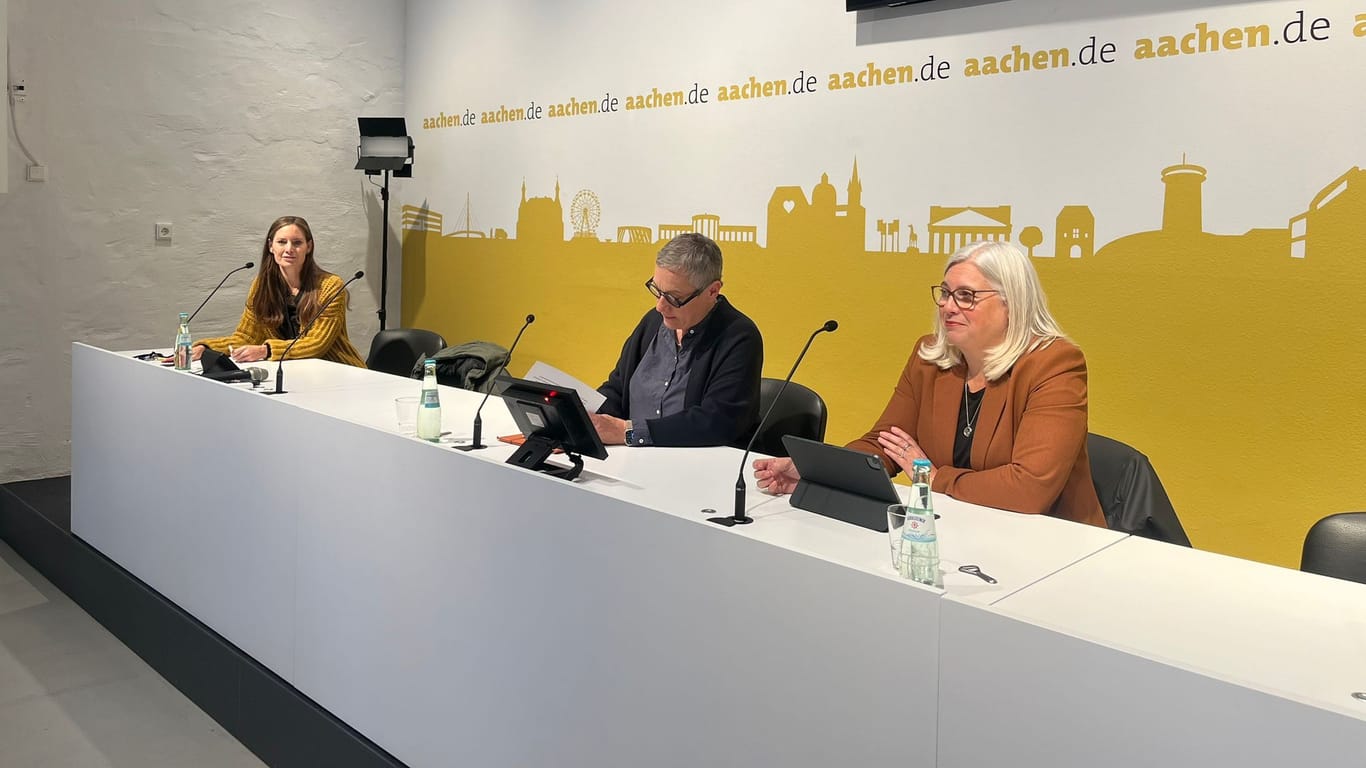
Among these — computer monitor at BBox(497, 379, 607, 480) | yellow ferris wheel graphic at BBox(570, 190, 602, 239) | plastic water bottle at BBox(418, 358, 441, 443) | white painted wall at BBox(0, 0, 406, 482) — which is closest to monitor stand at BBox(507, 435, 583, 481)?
computer monitor at BBox(497, 379, 607, 480)

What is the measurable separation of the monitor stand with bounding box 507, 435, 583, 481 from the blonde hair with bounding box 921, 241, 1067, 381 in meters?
0.95

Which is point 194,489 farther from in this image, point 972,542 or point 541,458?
point 972,542

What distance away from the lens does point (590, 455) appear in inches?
84.8

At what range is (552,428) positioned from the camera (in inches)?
86.9

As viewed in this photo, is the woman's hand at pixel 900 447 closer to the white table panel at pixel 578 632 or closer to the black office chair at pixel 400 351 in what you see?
the white table panel at pixel 578 632

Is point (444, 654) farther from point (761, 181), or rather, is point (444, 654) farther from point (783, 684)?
point (761, 181)

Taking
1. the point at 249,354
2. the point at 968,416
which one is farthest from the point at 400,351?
the point at 968,416

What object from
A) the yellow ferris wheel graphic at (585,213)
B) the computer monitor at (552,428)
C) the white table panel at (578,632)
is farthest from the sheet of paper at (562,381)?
the yellow ferris wheel graphic at (585,213)

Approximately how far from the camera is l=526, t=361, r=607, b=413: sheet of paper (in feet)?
9.14

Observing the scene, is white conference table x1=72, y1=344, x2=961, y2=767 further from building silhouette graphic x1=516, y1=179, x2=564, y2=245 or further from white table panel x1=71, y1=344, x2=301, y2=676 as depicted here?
building silhouette graphic x1=516, y1=179, x2=564, y2=245

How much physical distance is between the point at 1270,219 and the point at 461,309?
13.9ft

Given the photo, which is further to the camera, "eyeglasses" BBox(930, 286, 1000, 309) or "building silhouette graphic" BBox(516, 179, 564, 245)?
"building silhouette graphic" BBox(516, 179, 564, 245)

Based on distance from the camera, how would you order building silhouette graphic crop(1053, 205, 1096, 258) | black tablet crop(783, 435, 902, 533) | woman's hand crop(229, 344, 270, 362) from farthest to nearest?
woman's hand crop(229, 344, 270, 362)
building silhouette graphic crop(1053, 205, 1096, 258)
black tablet crop(783, 435, 902, 533)

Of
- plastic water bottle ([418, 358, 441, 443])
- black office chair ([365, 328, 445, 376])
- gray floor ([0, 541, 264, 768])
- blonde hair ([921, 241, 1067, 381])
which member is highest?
blonde hair ([921, 241, 1067, 381])
